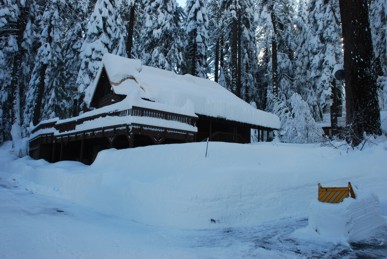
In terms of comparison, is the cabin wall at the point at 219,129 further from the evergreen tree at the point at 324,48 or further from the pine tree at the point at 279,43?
the pine tree at the point at 279,43

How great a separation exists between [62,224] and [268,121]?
728 inches

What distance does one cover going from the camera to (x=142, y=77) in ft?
61.1

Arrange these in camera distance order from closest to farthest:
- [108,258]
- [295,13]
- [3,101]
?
[108,258], [3,101], [295,13]

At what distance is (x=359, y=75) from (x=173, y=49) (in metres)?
23.6

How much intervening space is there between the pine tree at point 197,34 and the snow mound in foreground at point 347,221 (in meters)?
27.8

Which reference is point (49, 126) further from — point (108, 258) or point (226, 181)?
point (108, 258)

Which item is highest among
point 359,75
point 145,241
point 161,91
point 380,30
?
point 380,30

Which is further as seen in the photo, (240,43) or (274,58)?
(240,43)

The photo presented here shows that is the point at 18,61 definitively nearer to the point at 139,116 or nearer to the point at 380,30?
the point at 139,116

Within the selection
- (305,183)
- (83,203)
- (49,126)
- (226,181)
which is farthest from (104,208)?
(49,126)

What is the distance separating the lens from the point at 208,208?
706cm

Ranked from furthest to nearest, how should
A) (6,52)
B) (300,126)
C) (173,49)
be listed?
(173,49) → (6,52) → (300,126)

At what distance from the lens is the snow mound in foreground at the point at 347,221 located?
17.9ft

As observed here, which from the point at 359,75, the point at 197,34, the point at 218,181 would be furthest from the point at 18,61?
the point at 359,75
